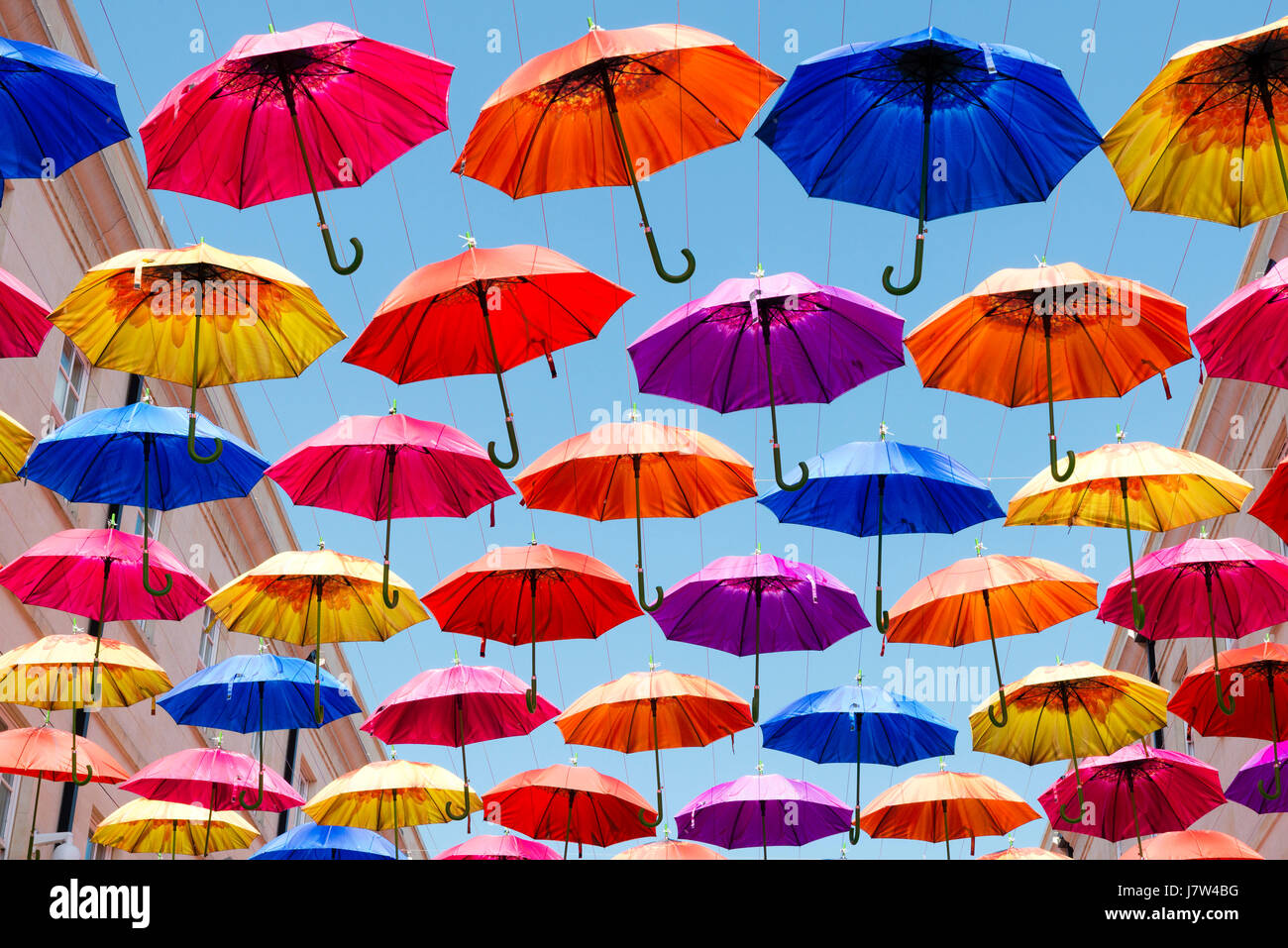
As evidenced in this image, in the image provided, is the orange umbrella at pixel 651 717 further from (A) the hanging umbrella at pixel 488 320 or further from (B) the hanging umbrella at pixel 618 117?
(B) the hanging umbrella at pixel 618 117

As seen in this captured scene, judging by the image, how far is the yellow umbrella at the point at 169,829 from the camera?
12.5 m

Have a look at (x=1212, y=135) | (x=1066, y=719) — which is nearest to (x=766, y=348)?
(x=1212, y=135)

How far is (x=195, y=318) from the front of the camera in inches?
342

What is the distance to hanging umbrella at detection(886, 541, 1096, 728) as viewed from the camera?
35.0 feet

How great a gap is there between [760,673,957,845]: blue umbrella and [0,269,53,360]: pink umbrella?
738cm

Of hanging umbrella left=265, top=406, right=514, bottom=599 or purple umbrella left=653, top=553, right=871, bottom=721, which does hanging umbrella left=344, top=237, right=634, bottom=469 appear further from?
purple umbrella left=653, top=553, right=871, bottom=721

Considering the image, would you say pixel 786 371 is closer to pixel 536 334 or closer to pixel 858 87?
pixel 536 334

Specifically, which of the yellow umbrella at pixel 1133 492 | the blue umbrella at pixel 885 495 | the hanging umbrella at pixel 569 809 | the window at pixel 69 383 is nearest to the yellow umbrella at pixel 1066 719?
the yellow umbrella at pixel 1133 492

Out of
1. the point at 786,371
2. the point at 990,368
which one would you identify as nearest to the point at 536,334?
the point at 786,371

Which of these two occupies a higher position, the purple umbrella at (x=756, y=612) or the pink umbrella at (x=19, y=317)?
the pink umbrella at (x=19, y=317)

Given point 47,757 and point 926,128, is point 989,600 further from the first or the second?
point 47,757

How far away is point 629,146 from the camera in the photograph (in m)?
7.27

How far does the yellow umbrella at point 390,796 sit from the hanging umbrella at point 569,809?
14.1 inches
